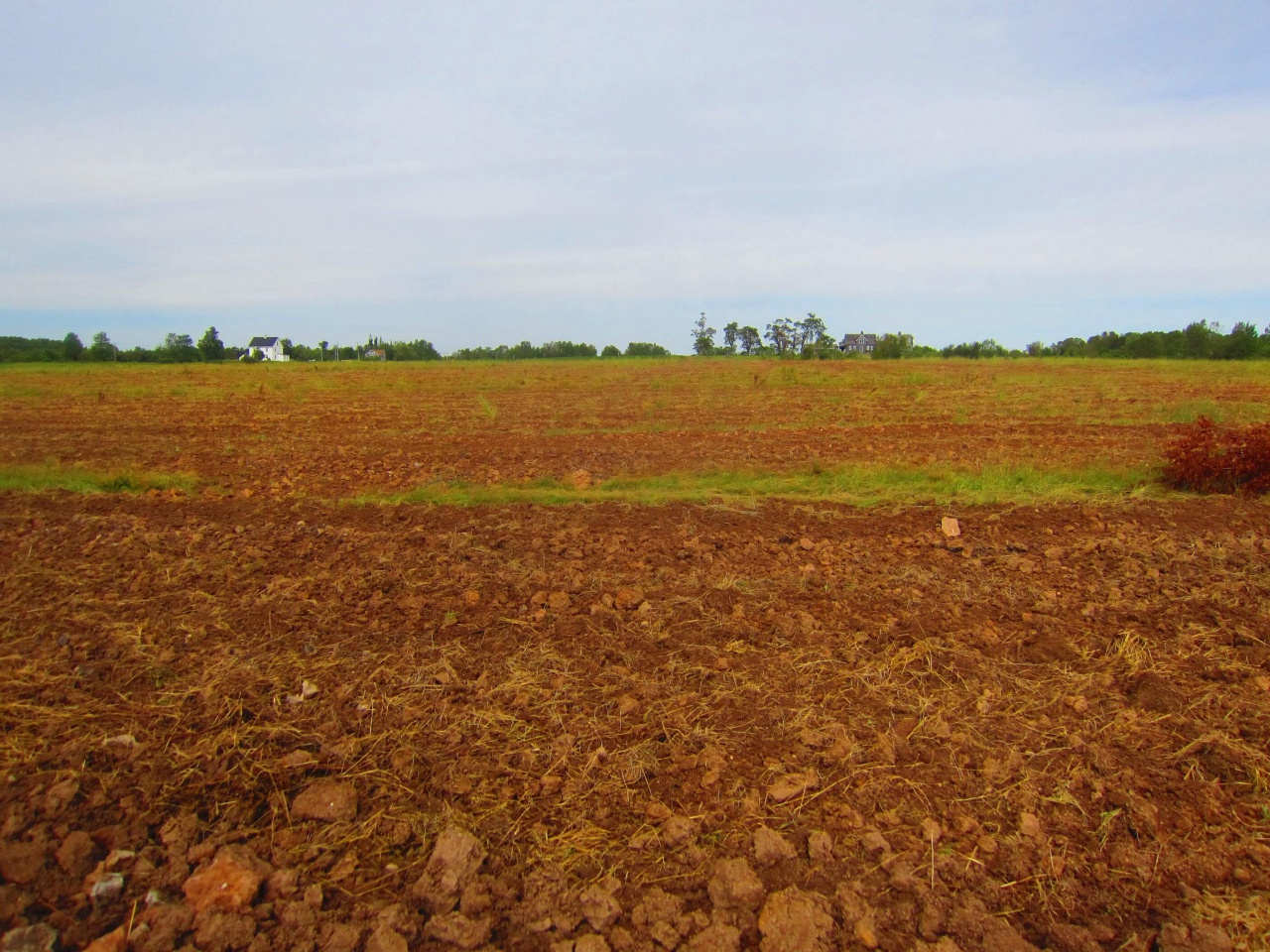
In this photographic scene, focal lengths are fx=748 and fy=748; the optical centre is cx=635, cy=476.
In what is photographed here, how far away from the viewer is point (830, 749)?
10.6ft

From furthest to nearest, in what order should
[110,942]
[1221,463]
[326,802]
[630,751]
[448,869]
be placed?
1. [1221,463]
2. [630,751]
3. [326,802]
4. [448,869]
5. [110,942]

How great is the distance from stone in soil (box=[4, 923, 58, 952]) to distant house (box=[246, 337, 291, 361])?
8302cm

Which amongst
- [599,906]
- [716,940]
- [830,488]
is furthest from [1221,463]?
[599,906]

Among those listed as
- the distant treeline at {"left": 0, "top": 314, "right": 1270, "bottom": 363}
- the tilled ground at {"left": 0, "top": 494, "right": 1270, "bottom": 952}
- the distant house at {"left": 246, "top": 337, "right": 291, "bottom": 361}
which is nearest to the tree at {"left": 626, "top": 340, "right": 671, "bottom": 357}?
the distant treeline at {"left": 0, "top": 314, "right": 1270, "bottom": 363}

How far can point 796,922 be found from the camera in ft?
7.76

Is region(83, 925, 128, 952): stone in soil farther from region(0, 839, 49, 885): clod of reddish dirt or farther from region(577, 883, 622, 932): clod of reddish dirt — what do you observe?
region(577, 883, 622, 932): clod of reddish dirt

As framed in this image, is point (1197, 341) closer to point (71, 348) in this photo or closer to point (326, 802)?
point (326, 802)

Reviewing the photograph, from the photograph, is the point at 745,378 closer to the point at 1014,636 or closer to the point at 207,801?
the point at 1014,636

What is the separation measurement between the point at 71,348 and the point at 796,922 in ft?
216

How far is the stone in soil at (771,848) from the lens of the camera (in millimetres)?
2643

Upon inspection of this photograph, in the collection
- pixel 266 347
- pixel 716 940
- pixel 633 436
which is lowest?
pixel 716 940

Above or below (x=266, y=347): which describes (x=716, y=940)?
below

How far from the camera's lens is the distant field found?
8.75m

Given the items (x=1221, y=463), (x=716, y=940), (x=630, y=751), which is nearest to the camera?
(x=716, y=940)
